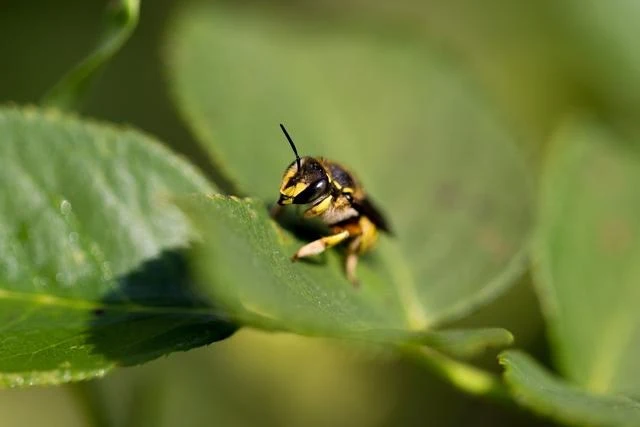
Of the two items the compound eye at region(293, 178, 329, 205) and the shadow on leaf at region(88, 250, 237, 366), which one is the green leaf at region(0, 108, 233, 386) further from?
the compound eye at region(293, 178, 329, 205)

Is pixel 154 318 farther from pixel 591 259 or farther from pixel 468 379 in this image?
pixel 591 259

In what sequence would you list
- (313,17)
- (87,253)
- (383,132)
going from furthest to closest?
(313,17), (383,132), (87,253)

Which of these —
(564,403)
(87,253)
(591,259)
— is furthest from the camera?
(591,259)

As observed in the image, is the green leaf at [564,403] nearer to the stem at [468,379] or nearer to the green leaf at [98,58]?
the stem at [468,379]

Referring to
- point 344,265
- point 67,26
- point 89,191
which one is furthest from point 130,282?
point 67,26

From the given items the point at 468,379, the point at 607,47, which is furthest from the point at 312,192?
the point at 607,47

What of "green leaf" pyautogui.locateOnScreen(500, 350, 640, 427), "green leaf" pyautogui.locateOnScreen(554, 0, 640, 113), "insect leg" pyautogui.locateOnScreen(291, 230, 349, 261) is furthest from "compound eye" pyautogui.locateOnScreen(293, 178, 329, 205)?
"green leaf" pyautogui.locateOnScreen(554, 0, 640, 113)
